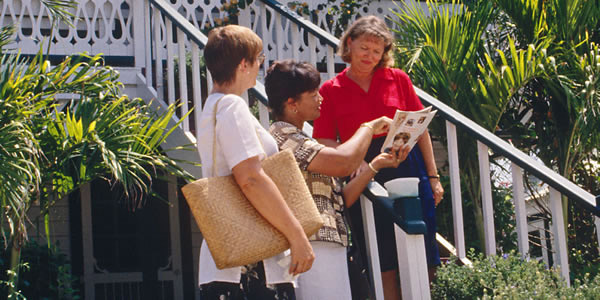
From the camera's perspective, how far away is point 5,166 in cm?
416

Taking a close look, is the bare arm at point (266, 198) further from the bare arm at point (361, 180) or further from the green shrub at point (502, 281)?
the green shrub at point (502, 281)

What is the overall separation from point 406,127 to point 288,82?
537 millimetres

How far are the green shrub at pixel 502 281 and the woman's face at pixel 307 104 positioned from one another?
38.8 inches

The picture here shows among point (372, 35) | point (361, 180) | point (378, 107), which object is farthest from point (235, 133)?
point (372, 35)

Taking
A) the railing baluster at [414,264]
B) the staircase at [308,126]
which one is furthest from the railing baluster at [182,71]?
the railing baluster at [414,264]

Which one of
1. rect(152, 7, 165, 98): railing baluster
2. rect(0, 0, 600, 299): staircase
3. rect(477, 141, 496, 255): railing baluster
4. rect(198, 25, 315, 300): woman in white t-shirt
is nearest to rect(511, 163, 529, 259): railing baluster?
rect(0, 0, 600, 299): staircase

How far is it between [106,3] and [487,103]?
11.3ft

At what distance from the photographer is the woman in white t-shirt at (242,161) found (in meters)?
2.54

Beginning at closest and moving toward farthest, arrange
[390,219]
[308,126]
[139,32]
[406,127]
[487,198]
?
[406,127], [308,126], [390,219], [487,198], [139,32]

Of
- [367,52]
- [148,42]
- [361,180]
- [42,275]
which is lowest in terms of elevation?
[42,275]

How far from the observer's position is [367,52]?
3805mm

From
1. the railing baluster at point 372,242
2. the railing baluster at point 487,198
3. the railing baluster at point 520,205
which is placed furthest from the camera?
the railing baluster at point 487,198

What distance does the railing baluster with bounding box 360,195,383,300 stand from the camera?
3.31 metres

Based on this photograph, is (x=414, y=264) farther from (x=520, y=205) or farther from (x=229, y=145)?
(x=520, y=205)
